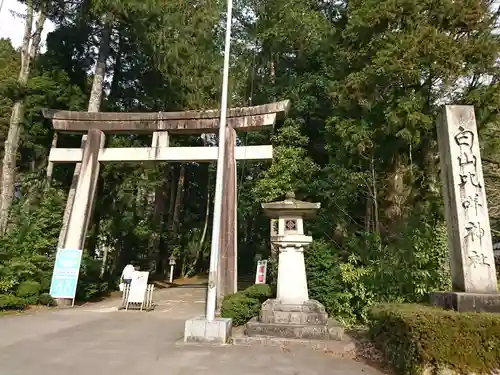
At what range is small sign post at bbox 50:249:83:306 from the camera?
11203 mm

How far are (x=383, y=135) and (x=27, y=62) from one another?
12.5 meters

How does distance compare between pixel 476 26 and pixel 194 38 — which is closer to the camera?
pixel 476 26

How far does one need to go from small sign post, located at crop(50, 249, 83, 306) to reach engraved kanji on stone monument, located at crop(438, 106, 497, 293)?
983 cm

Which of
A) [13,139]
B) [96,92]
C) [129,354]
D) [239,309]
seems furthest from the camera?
[96,92]

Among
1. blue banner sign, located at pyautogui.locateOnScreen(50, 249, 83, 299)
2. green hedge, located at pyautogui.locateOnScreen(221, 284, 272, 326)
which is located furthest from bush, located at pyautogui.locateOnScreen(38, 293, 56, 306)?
green hedge, located at pyautogui.locateOnScreen(221, 284, 272, 326)

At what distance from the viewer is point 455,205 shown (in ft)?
18.9

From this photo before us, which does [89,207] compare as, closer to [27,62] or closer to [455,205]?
[27,62]

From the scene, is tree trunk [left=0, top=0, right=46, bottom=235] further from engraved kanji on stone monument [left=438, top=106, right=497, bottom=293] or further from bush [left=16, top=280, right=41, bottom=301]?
engraved kanji on stone monument [left=438, top=106, right=497, bottom=293]

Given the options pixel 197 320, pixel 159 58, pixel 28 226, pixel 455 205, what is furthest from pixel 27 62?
pixel 455 205

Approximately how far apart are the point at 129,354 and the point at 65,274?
252 inches

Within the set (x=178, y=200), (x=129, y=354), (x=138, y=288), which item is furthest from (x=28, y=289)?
(x=178, y=200)

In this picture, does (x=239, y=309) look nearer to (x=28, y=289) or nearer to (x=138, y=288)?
(x=138, y=288)

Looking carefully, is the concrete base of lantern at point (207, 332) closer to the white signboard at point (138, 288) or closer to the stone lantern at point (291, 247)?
the stone lantern at point (291, 247)

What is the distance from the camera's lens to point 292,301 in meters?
7.54
